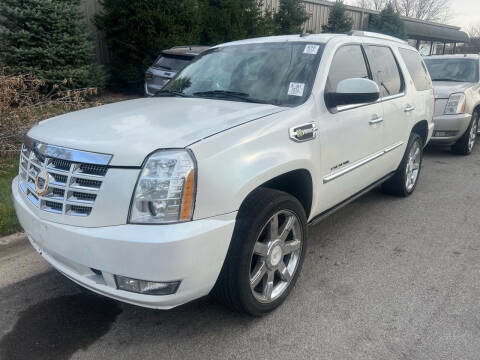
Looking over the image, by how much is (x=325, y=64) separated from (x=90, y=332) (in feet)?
8.40

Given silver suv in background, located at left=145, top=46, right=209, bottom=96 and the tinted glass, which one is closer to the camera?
the tinted glass

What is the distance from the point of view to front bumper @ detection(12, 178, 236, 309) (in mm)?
2018

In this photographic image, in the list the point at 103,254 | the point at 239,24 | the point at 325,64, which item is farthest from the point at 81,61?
the point at 103,254

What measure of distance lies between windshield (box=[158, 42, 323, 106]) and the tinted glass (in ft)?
0.60

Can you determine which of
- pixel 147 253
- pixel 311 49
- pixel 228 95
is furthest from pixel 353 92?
pixel 147 253

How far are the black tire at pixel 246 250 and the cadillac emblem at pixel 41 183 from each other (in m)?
1.12

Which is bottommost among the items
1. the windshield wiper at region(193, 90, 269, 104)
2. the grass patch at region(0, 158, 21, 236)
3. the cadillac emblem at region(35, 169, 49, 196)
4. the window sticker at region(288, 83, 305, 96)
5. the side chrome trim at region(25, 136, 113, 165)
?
the grass patch at region(0, 158, 21, 236)

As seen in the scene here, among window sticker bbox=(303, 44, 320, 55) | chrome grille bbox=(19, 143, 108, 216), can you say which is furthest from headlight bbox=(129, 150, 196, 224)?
window sticker bbox=(303, 44, 320, 55)

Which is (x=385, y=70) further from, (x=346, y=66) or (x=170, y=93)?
(x=170, y=93)

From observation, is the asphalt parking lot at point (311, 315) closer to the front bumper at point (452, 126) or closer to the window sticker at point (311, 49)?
the window sticker at point (311, 49)

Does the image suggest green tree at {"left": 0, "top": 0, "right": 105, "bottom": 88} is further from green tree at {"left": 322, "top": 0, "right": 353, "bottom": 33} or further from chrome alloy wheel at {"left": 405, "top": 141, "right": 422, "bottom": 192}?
green tree at {"left": 322, "top": 0, "right": 353, "bottom": 33}

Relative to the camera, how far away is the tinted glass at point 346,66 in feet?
10.8

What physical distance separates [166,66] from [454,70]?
589cm

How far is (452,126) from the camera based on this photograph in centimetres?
697
